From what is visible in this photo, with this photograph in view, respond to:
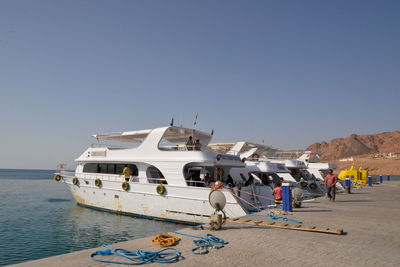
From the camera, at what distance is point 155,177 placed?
17297mm

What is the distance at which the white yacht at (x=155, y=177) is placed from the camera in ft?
46.5

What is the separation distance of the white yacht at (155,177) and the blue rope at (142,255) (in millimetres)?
6840

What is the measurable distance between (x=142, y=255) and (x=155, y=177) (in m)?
11.7

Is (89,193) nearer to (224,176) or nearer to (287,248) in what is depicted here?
(224,176)

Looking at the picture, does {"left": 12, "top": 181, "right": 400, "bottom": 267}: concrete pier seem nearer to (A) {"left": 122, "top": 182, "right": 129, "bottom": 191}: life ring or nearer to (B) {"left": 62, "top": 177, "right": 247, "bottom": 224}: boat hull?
(B) {"left": 62, "top": 177, "right": 247, "bottom": 224}: boat hull

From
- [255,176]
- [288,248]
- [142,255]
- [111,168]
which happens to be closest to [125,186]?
[111,168]

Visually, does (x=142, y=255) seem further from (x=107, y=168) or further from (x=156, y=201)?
(x=107, y=168)

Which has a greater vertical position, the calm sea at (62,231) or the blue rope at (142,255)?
the blue rope at (142,255)

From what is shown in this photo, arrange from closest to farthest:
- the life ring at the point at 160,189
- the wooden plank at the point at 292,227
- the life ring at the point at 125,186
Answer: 1. the wooden plank at the point at 292,227
2. the life ring at the point at 160,189
3. the life ring at the point at 125,186

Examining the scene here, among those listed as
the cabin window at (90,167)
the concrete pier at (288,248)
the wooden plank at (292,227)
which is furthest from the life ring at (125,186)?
the concrete pier at (288,248)

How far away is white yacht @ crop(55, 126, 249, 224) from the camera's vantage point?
1416cm

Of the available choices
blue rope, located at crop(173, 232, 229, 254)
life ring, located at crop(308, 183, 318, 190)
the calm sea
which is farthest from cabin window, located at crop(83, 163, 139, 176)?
life ring, located at crop(308, 183, 318, 190)

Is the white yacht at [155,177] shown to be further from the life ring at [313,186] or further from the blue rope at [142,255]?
the life ring at [313,186]

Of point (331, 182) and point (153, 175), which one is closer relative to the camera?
point (331, 182)
